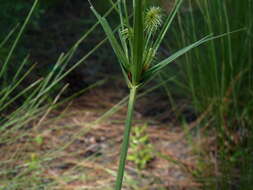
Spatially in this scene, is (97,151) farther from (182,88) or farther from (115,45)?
(115,45)

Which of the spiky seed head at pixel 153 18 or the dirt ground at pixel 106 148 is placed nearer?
the spiky seed head at pixel 153 18

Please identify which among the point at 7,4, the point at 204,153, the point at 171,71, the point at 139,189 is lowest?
the point at 139,189

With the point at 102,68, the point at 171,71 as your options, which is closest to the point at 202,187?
the point at 171,71

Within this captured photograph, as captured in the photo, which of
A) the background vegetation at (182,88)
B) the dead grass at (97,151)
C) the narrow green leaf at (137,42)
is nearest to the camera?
the narrow green leaf at (137,42)

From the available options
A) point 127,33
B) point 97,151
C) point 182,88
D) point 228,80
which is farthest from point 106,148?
point 127,33


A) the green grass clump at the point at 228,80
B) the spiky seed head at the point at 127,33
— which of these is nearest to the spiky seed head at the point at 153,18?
the spiky seed head at the point at 127,33

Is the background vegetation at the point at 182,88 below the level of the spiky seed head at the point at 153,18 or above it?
above

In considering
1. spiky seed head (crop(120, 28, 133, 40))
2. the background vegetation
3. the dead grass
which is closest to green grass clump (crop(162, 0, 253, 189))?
the background vegetation

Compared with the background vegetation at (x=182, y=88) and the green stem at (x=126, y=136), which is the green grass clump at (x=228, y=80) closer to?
the background vegetation at (x=182, y=88)

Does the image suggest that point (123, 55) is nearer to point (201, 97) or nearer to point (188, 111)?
point (201, 97)

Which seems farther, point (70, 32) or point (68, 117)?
point (70, 32)

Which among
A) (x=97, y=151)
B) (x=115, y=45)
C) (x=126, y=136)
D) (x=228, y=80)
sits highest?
(x=228, y=80)
